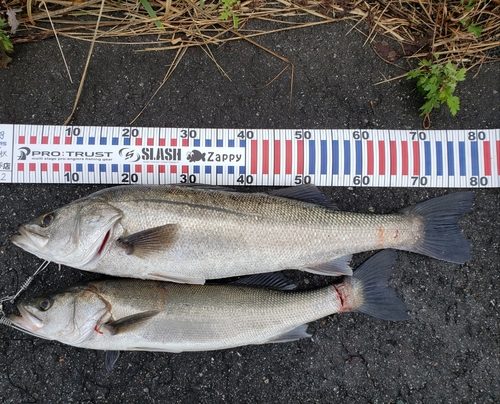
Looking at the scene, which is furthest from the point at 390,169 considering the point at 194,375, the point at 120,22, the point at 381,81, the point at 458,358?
the point at 120,22

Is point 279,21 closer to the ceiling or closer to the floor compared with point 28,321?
closer to the ceiling

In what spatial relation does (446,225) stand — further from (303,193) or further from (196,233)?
(196,233)

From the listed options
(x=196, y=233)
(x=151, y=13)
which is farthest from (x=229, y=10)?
(x=196, y=233)

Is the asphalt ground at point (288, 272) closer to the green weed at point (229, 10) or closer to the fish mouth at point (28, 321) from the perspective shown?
the green weed at point (229, 10)

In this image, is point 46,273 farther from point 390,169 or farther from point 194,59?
point 390,169

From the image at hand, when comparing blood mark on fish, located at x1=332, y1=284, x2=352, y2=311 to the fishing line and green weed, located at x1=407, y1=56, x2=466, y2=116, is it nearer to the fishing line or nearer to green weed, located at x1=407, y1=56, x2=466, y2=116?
green weed, located at x1=407, y1=56, x2=466, y2=116

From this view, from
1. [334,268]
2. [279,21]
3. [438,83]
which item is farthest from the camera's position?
[279,21]

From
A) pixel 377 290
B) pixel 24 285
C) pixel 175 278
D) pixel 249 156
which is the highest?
pixel 249 156
